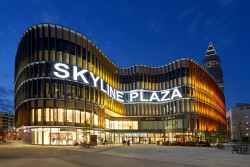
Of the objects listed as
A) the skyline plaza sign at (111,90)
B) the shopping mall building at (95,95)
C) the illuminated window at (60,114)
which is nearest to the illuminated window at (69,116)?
the shopping mall building at (95,95)

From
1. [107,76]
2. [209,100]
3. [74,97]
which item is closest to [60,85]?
[74,97]

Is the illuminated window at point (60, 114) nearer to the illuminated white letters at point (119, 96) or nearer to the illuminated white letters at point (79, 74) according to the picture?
the illuminated white letters at point (79, 74)

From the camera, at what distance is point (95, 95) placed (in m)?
83.9

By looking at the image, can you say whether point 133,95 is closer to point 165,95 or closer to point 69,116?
point 165,95

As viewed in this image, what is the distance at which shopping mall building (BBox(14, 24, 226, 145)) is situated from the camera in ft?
235

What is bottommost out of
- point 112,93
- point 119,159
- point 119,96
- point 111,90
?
point 119,159

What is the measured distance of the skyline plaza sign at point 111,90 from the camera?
7394 centimetres

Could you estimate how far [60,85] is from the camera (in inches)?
2872

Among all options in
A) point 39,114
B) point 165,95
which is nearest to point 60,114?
point 39,114

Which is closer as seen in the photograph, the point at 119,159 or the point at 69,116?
the point at 119,159

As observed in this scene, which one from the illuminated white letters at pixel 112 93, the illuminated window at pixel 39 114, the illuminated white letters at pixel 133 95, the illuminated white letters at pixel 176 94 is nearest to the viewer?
Result: the illuminated window at pixel 39 114

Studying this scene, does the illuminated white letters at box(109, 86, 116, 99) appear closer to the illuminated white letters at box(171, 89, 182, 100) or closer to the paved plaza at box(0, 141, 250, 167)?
the illuminated white letters at box(171, 89, 182, 100)

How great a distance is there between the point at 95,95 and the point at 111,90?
16.2 meters

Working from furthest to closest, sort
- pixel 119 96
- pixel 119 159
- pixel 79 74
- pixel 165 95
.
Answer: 1. pixel 165 95
2. pixel 119 96
3. pixel 79 74
4. pixel 119 159
